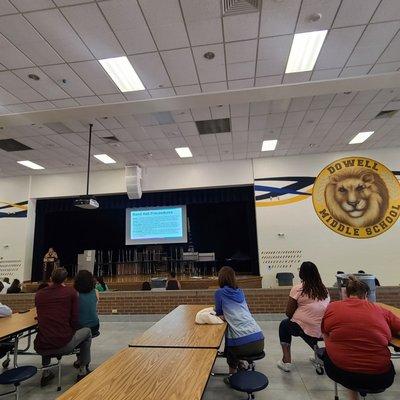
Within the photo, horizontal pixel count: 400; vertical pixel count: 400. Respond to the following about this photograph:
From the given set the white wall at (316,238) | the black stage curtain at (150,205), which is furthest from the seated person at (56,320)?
the black stage curtain at (150,205)

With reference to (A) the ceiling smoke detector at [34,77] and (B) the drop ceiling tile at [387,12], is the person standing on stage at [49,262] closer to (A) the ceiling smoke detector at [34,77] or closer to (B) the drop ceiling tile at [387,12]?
(A) the ceiling smoke detector at [34,77]

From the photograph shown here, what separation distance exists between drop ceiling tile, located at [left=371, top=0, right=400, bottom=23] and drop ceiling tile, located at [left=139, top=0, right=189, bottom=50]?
236 cm

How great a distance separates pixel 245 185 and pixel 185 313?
6.29 m

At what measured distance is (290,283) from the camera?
7977mm

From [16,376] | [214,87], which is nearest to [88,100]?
[214,87]

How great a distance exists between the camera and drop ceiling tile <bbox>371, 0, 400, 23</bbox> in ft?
10.9

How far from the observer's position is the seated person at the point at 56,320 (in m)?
3.12

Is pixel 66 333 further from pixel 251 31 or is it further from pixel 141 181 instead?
pixel 141 181

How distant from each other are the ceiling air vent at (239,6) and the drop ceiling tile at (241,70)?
3.23ft

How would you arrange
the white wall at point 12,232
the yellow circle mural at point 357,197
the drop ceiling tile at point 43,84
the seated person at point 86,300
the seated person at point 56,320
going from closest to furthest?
the seated person at point 56,320, the seated person at point 86,300, the drop ceiling tile at point 43,84, the yellow circle mural at point 357,197, the white wall at point 12,232

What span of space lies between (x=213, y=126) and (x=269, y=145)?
2.10 m

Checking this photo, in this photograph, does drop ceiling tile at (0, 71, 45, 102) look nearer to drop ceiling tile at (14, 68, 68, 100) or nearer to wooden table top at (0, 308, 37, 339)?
drop ceiling tile at (14, 68, 68, 100)

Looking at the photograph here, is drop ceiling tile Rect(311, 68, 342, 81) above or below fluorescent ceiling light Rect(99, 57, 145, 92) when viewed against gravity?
below

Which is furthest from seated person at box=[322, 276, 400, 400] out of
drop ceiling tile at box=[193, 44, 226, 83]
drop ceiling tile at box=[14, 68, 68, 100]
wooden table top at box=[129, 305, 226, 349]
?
drop ceiling tile at box=[14, 68, 68, 100]
